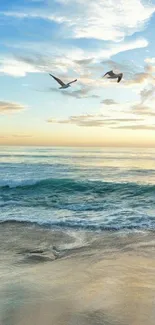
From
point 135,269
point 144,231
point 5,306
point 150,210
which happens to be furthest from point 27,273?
point 150,210

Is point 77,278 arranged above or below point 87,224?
above

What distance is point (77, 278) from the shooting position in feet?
21.8

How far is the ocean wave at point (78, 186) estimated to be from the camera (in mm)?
19906

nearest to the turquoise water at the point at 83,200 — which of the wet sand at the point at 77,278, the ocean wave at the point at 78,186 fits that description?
the ocean wave at the point at 78,186

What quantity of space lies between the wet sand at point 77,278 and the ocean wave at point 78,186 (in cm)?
995

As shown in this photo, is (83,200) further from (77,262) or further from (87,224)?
(77,262)

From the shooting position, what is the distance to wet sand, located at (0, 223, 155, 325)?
5.07 m

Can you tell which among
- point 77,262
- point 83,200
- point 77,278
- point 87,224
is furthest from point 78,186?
point 77,278

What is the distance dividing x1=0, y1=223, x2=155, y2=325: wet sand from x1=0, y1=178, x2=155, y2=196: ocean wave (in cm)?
995

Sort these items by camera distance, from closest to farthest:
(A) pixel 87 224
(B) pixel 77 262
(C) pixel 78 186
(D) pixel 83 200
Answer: (B) pixel 77 262 → (A) pixel 87 224 → (D) pixel 83 200 → (C) pixel 78 186

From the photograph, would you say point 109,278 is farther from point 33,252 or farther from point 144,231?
point 144,231

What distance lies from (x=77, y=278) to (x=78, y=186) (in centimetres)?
1529

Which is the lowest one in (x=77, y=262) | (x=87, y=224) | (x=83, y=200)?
(x=83, y=200)

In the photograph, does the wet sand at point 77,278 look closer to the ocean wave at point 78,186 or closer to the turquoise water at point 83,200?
the turquoise water at point 83,200
